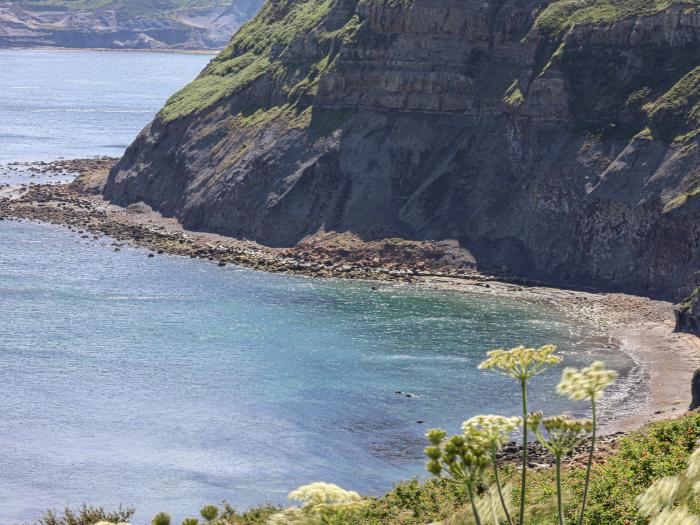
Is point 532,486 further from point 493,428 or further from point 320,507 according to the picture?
point 320,507

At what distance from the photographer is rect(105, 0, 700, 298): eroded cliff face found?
109 meters

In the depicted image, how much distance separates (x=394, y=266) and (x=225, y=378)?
120 feet

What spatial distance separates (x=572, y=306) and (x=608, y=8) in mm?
35127

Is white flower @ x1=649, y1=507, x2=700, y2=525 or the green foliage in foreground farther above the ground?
the green foliage in foreground

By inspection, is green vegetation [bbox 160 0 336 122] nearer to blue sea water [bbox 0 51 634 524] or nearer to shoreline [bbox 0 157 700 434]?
shoreline [bbox 0 157 700 434]

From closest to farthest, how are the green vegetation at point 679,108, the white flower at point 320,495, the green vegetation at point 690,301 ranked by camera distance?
1. the white flower at point 320,495
2. the green vegetation at point 690,301
3. the green vegetation at point 679,108

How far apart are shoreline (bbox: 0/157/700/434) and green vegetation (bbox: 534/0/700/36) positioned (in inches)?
1001

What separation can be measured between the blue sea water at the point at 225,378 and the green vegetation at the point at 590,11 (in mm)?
32453

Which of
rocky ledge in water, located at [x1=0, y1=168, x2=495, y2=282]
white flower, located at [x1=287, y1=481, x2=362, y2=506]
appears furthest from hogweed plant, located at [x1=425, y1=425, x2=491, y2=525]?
rocky ledge in water, located at [x1=0, y1=168, x2=495, y2=282]

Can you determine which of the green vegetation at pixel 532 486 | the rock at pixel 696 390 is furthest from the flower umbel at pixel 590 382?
the rock at pixel 696 390

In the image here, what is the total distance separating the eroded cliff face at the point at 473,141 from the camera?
10894 centimetres

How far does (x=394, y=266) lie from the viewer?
118375mm

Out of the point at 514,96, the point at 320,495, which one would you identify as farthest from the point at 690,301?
the point at 320,495

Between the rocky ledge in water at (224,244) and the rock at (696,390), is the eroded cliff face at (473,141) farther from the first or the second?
the rock at (696,390)
